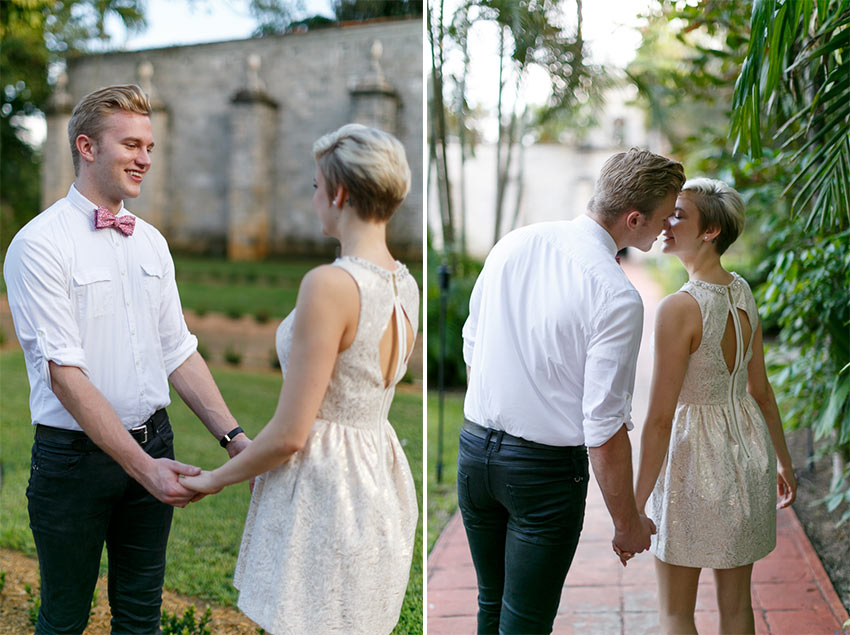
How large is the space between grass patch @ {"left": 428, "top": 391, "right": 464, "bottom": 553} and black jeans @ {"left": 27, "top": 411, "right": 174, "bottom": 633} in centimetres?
180

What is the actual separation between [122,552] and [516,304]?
1.16 m

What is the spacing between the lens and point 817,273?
8.87 ft

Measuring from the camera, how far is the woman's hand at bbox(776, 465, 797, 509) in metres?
2.08

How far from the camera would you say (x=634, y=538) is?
166cm

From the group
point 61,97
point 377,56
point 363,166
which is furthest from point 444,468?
point 61,97

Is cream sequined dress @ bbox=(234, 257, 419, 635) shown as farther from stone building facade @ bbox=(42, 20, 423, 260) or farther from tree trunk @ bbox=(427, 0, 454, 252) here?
stone building facade @ bbox=(42, 20, 423, 260)

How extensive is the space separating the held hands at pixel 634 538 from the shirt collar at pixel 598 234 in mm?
590

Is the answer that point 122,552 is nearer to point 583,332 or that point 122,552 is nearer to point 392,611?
point 392,611

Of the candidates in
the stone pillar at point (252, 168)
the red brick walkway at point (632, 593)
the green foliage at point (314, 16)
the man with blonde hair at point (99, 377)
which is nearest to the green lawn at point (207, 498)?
the red brick walkway at point (632, 593)

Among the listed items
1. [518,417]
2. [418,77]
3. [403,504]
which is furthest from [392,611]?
[418,77]

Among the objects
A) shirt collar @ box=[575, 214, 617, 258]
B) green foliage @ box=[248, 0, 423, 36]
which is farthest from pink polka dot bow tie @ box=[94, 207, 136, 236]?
green foliage @ box=[248, 0, 423, 36]

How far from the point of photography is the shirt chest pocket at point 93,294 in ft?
5.66

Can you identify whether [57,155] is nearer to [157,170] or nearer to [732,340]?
[157,170]

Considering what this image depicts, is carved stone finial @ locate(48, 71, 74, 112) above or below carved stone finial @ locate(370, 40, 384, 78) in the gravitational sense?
below
